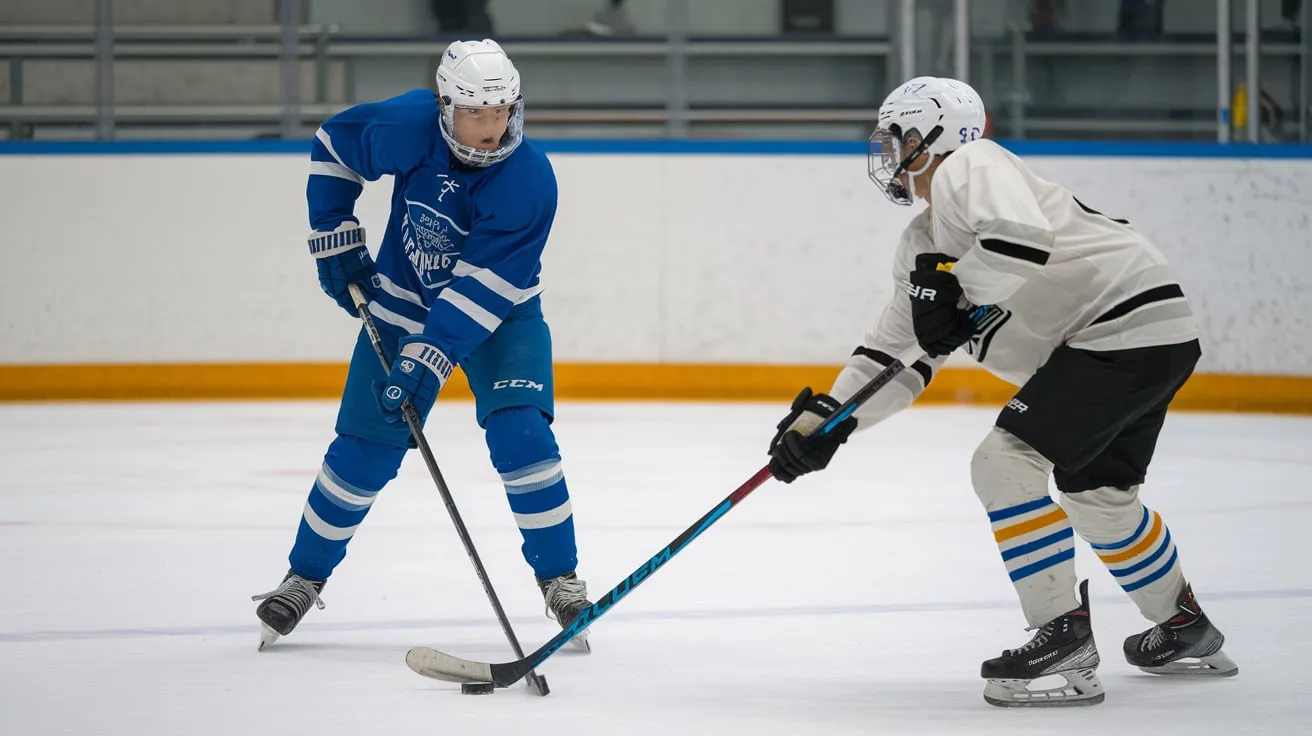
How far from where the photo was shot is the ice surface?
240 cm

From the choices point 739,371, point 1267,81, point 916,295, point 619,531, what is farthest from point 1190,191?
point 916,295

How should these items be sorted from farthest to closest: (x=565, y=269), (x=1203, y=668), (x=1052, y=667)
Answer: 1. (x=565, y=269)
2. (x=1203, y=668)
3. (x=1052, y=667)

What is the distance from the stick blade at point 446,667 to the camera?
2508 mm

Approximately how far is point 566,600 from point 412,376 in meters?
0.50

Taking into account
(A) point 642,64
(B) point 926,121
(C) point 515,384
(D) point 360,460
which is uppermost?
(A) point 642,64

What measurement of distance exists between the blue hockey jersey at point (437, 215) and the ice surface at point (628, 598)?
1.93 feet

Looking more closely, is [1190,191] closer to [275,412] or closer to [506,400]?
[275,412]

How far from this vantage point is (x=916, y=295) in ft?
7.88

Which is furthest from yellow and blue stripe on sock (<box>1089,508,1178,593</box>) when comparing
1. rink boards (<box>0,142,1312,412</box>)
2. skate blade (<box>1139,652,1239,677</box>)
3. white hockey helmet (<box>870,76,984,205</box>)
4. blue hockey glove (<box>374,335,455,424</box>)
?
rink boards (<box>0,142,1312,412</box>)

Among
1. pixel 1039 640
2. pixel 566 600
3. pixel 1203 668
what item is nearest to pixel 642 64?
pixel 566 600

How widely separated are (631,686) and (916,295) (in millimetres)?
751

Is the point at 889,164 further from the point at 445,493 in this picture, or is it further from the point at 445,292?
the point at 445,493

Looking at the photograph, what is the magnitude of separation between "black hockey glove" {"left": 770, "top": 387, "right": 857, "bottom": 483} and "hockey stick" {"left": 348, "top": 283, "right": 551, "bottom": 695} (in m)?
0.49

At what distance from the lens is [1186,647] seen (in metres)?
2.59
